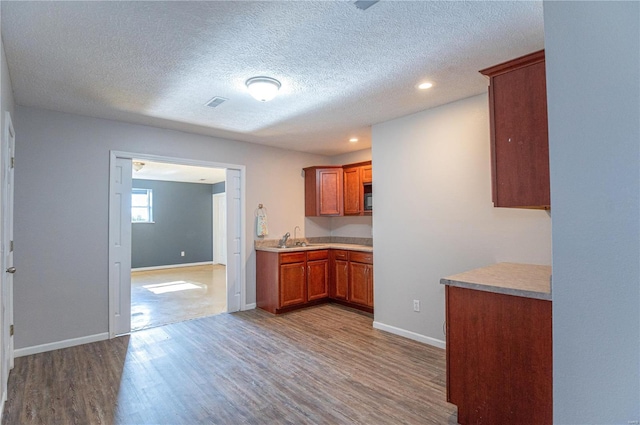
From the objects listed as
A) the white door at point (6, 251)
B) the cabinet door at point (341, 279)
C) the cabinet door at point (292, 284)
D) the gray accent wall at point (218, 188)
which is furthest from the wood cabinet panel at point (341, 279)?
the gray accent wall at point (218, 188)

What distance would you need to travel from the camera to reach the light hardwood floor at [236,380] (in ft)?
7.11

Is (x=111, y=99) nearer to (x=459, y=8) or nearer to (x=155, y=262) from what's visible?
(x=459, y=8)

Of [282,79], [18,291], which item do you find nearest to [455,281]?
[282,79]

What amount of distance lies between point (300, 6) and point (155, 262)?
8.32 meters

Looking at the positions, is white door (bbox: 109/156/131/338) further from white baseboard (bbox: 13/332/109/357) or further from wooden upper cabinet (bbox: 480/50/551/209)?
wooden upper cabinet (bbox: 480/50/551/209)

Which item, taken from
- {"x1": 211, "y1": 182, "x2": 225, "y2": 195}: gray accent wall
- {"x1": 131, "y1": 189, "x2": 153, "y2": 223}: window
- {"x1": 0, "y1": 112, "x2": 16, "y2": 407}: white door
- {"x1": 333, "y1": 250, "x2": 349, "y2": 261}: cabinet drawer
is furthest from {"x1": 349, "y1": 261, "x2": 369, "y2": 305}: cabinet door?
{"x1": 131, "y1": 189, "x2": 153, "y2": 223}: window

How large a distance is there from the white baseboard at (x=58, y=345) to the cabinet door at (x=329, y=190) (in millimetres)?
3274

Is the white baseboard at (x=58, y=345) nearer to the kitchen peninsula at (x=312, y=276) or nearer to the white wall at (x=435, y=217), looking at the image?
the kitchen peninsula at (x=312, y=276)

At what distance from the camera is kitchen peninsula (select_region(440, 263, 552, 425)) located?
1.72 metres

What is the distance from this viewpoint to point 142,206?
8.51 metres

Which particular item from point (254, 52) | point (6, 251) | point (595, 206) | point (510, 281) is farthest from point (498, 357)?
point (6, 251)

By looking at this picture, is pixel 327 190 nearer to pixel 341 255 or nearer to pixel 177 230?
pixel 341 255

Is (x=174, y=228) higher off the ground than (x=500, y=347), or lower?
higher

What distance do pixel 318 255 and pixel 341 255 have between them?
0.35 metres
